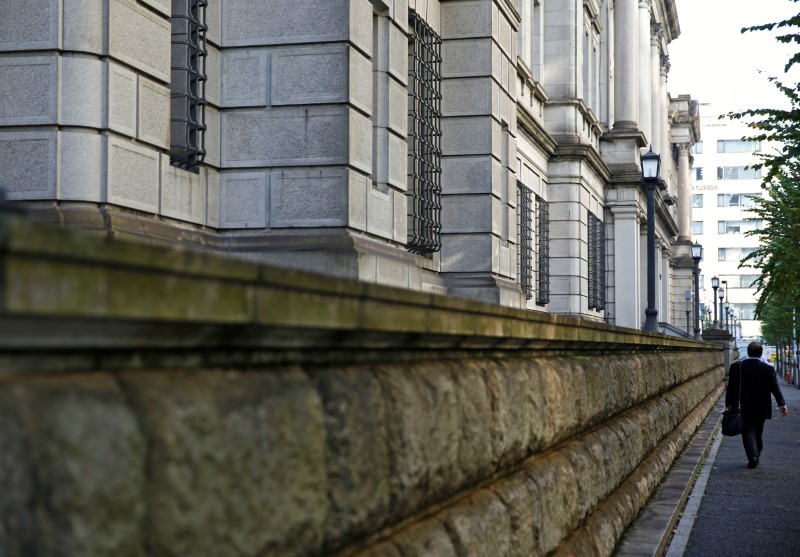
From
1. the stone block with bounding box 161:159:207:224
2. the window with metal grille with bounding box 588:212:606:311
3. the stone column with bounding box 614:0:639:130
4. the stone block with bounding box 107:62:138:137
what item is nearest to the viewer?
the stone block with bounding box 107:62:138:137

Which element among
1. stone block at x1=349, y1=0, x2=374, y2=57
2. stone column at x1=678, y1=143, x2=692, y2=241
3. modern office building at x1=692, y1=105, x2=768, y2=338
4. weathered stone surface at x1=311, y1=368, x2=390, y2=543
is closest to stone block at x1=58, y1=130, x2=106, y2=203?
stone block at x1=349, y1=0, x2=374, y2=57

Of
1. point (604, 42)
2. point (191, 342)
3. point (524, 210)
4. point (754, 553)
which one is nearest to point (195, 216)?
point (754, 553)

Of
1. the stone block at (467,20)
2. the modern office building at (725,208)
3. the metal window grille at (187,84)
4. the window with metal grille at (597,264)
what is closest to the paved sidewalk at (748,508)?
the metal window grille at (187,84)

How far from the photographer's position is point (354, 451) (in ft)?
10.8

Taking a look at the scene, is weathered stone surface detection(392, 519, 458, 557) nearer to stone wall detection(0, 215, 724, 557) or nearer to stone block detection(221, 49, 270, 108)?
stone wall detection(0, 215, 724, 557)

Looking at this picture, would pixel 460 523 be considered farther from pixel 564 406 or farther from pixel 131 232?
pixel 131 232

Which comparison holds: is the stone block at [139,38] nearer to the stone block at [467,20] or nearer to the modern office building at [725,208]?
the stone block at [467,20]

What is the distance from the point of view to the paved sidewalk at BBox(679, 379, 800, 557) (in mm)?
9781

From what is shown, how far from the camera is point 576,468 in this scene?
6.96m

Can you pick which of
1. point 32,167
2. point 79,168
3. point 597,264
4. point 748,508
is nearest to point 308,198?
point 79,168

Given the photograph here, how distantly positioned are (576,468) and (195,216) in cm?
432

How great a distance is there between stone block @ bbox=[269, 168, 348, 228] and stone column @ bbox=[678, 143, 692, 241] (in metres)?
65.3

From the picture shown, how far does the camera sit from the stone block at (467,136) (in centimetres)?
1617

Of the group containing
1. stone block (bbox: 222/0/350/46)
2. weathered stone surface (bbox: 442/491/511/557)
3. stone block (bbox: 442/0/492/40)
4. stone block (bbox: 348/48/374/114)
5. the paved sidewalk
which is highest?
stone block (bbox: 442/0/492/40)
